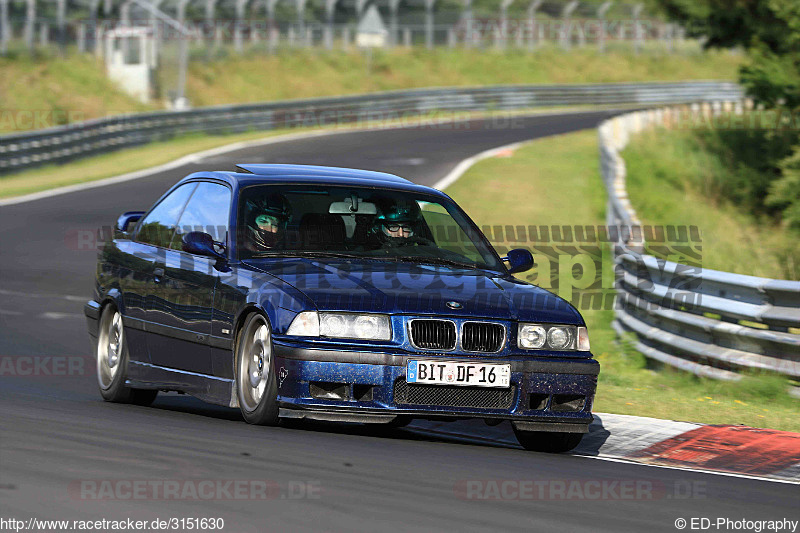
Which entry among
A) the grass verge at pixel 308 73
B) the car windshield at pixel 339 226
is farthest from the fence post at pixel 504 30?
the car windshield at pixel 339 226

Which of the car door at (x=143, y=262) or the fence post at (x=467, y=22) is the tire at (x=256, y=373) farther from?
the fence post at (x=467, y=22)

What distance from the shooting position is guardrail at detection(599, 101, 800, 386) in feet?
35.4

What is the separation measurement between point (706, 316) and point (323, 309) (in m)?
5.95

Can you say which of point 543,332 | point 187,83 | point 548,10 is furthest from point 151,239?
point 548,10

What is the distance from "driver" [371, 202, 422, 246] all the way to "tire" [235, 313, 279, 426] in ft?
3.90

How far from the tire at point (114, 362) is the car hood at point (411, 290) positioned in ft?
5.48

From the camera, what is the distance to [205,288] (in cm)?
828

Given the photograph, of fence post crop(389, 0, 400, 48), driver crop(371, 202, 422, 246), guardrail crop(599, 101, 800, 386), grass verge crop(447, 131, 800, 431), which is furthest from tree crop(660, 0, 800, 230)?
fence post crop(389, 0, 400, 48)

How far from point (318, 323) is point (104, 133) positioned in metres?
24.1

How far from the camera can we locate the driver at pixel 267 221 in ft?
27.4

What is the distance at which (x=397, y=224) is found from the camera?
343 inches

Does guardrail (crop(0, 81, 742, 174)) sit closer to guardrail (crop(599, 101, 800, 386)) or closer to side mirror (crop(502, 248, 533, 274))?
guardrail (crop(599, 101, 800, 386))

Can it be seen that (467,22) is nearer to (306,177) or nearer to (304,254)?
(306,177)

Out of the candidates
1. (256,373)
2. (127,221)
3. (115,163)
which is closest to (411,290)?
(256,373)
